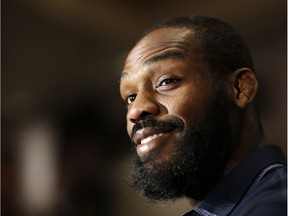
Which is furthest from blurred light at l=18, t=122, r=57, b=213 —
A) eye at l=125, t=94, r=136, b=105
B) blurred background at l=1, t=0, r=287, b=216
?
eye at l=125, t=94, r=136, b=105

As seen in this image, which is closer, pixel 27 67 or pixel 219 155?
pixel 219 155

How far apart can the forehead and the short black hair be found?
12 millimetres

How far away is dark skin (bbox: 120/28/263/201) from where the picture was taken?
585mm

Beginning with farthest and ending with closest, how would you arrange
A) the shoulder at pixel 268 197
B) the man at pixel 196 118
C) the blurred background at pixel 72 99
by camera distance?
the blurred background at pixel 72 99 → the man at pixel 196 118 → the shoulder at pixel 268 197

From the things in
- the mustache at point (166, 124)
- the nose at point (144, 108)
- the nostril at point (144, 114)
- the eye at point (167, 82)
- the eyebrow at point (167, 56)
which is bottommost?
the mustache at point (166, 124)

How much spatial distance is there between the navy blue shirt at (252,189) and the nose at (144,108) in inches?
5.4

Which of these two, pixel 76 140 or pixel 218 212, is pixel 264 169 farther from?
pixel 76 140

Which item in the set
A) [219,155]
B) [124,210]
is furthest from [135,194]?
[219,155]

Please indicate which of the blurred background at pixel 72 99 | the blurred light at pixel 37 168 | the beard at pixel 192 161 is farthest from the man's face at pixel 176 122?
the blurred light at pixel 37 168

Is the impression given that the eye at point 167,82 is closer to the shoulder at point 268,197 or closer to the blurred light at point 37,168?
the shoulder at point 268,197

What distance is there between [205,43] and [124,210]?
0.33m

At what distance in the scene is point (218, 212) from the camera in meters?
0.54

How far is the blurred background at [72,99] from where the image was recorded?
2.48 feet

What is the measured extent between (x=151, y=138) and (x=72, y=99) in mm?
313
